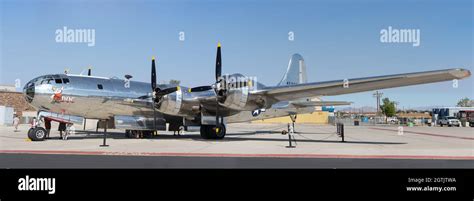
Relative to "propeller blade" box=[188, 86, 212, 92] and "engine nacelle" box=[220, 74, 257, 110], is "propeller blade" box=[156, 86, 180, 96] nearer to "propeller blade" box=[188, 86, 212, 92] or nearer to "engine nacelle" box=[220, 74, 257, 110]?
"propeller blade" box=[188, 86, 212, 92]

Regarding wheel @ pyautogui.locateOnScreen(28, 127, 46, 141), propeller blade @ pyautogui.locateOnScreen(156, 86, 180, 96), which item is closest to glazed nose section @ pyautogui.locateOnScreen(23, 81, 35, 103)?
wheel @ pyautogui.locateOnScreen(28, 127, 46, 141)

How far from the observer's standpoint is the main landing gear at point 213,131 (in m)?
22.2

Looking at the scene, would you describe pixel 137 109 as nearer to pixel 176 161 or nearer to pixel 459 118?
pixel 176 161

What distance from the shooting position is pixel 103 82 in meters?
22.2

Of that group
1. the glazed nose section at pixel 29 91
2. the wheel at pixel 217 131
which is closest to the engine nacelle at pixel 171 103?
the wheel at pixel 217 131

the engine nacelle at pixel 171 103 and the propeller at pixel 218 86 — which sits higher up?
the propeller at pixel 218 86

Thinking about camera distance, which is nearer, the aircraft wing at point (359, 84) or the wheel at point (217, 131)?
the aircraft wing at point (359, 84)

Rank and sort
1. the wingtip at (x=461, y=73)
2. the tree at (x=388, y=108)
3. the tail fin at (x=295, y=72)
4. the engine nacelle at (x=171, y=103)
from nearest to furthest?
the wingtip at (x=461, y=73) → the engine nacelle at (x=171, y=103) → the tail fin at (x=295, y=72) → the tree at (x=388, y=108)

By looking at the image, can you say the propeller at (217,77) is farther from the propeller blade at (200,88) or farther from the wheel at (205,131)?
the wheel at (205,131)

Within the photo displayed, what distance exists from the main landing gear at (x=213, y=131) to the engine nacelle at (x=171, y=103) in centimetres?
220

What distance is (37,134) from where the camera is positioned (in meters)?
20.1
